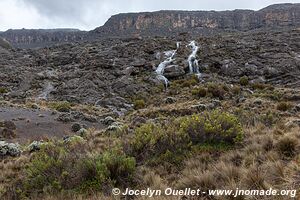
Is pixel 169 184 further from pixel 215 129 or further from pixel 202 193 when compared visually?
pixel 215 129

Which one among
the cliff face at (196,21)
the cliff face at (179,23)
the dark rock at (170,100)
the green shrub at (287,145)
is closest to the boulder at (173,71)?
the dark rock at (170,100)

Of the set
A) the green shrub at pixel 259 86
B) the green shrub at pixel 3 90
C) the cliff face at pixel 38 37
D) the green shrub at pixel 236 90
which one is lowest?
the green shrub at pixel 259 86

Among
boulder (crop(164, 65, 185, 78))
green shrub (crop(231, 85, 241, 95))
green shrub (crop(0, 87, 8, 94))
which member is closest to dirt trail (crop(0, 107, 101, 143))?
green shrub (crop(231, 85, 241, 95))

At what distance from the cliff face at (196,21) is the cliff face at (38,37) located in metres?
14.4

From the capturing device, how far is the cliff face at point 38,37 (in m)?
143

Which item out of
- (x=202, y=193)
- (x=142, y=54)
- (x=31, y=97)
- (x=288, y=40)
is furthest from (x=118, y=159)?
(x=288, y=40)

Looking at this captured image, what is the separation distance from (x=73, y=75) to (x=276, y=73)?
81.0 feet

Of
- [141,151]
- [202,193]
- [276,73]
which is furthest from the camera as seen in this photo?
[276,73]

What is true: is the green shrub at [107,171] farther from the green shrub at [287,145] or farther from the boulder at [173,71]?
the boulder at [173,71]

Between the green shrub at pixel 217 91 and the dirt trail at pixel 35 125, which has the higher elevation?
the dirt trail at pixel 35 125

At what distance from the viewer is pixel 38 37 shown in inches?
6107

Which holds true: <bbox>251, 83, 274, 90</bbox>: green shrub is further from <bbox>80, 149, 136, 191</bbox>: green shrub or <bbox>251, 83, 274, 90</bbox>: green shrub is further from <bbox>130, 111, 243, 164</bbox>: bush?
<bbox>80, 149, 136, 191</bbox>: green shrub

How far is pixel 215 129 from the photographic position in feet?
24.8

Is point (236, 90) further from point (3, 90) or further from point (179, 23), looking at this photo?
point (179, 23)
